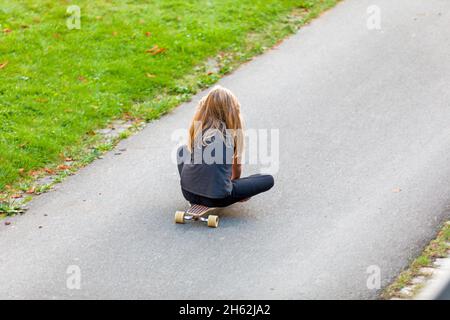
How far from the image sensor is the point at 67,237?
300 inches

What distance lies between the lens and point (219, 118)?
7.68 m

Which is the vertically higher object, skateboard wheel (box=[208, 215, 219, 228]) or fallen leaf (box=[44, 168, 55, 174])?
skateboard wheel (box=[208, 215, 219, 228])

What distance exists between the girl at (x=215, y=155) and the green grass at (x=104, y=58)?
6.75 feet

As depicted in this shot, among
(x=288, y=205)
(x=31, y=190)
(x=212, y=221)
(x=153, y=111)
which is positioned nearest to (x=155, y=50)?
(x=153, y=111)

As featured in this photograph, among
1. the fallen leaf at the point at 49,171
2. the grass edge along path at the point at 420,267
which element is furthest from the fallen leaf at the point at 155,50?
the grass edge along path at the point at 420,267

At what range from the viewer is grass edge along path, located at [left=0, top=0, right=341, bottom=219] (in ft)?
28.0

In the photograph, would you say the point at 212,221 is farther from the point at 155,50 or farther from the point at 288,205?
the point at 155,50

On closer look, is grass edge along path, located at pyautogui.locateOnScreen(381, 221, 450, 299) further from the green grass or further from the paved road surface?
the green grass

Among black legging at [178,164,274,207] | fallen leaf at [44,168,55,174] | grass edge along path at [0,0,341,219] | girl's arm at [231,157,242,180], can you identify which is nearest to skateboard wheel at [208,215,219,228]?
black legging at [178,164,274,207]

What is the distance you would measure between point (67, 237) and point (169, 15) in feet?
17.9

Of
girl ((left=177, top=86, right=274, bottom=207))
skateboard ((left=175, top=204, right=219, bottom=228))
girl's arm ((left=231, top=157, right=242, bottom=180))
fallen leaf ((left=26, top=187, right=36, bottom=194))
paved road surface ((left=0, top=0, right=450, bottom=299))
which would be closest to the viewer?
paved road surface ((left=0, top=0, right=450, bottom=299))

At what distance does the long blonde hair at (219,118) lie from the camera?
7637mm

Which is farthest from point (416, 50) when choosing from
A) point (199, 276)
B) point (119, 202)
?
point (199, 276)

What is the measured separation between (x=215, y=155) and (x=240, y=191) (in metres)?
0.41
